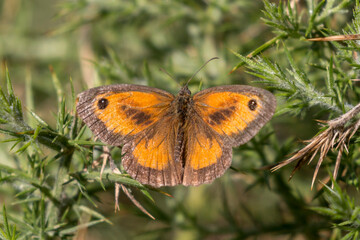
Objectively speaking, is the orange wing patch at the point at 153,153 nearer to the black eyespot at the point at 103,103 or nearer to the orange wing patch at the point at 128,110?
the orange wing patch at the point at 128,110

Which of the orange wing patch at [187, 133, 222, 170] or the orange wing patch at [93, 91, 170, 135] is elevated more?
the orange wing patch at [93, 91, 170, 135]

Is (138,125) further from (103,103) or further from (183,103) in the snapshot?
(183,103)

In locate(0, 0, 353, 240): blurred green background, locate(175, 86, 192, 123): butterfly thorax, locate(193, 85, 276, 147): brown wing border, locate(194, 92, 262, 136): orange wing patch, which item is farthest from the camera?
locate(0, 0, 353, 240): blurred green background

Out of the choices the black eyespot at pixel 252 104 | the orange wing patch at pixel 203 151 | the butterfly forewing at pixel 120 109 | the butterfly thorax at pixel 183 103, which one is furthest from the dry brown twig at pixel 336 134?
the butterfly forewing at pixel 120 109

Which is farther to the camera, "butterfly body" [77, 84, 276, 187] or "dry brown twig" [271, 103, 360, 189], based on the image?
"butterfly body" [77, 84, 276, 187]

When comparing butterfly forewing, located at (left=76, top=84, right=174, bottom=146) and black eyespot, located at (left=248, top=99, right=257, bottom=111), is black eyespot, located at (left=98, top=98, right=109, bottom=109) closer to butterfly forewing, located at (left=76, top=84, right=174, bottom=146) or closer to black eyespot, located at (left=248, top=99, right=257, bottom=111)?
butterfly forewing, located at (left=76, top=84, right=174, bottom=146)

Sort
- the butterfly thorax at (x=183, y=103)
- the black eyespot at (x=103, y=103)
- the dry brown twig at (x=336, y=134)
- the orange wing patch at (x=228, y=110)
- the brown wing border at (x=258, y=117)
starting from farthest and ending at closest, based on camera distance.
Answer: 1. the butterfly thorax at (x=183, y=103)
2. the black eyespot at (x=103, y=103)
3. the orange wing patch at (x=228, y=110)
4. the brown wing border at (x=258, y=117)
5. the dry brown twig at (x=336, y=134)

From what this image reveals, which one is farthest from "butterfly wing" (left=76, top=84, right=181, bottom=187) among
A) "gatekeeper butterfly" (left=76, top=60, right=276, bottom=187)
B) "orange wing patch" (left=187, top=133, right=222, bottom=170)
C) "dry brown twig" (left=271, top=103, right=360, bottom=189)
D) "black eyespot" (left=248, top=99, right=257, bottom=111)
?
"dry brown twig" (left=271, top=103, right=360, bottom=189)

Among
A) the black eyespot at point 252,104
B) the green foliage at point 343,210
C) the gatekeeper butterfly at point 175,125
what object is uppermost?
the black eyespot at point 252,104

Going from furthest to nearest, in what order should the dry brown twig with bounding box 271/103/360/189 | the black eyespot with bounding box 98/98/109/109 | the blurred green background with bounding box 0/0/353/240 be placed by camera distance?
the blurred green background with bounding box 0/0/353/240 → the black eyespot with bounding box 98/98/109/109 → the dry brown twig with bounding box 271/103/360/189
